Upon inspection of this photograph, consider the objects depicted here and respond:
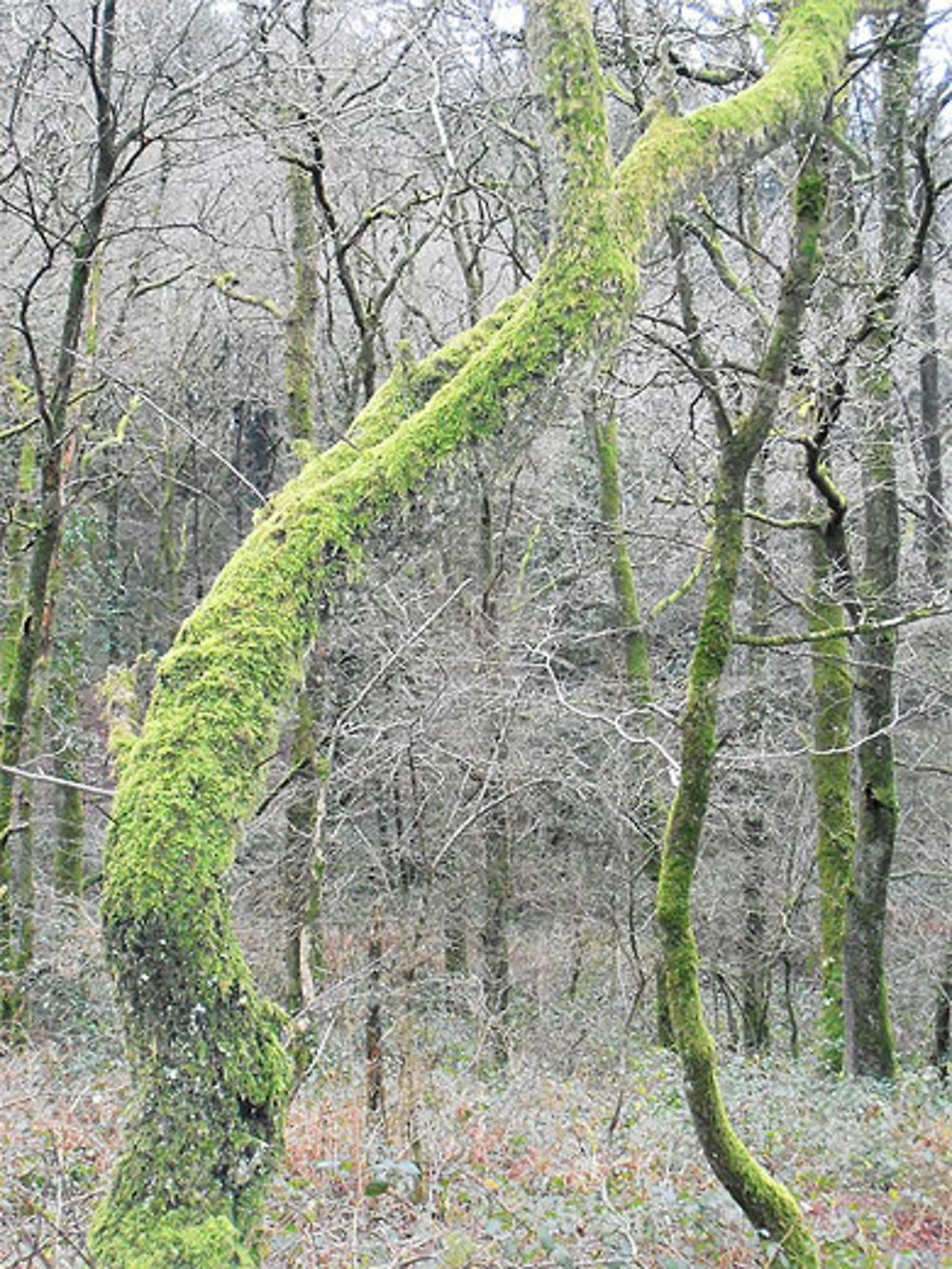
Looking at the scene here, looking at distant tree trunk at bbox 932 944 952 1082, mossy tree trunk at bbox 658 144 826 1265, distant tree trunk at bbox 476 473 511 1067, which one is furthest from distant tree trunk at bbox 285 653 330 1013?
distant tree trunk at bbox 932 944 952 1082

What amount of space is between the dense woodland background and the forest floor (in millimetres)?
42

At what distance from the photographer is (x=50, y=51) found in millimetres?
5301

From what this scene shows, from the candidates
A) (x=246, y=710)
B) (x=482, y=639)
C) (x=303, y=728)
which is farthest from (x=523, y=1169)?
(x=482, y=639)

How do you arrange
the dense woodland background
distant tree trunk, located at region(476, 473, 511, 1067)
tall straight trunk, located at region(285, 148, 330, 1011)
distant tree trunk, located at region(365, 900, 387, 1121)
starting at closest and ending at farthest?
the dense woodland background, distant tree trunk, located at region(365, 900, 387, 1121), tall straight trunk, located at region(285, 148, 330, 1011), distant tree trunk, located at region(476, 473, 511, 1067)

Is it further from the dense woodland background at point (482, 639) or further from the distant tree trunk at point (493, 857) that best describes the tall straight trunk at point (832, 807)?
the distant tree trunk at point (493, 857)

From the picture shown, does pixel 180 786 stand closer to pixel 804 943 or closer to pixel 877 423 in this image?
pixel 877 423

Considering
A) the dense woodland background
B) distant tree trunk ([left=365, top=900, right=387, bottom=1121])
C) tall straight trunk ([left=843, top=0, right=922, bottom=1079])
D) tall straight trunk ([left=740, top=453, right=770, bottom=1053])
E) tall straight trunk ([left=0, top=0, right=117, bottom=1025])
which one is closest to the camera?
the dense woodland background

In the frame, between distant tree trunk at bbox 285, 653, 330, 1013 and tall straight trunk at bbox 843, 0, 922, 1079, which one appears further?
tall straight trunk at bbox 843, 0, 922, 1079

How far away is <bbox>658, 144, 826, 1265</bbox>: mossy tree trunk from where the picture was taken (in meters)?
4.21

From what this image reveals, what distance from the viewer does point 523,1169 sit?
241 inches

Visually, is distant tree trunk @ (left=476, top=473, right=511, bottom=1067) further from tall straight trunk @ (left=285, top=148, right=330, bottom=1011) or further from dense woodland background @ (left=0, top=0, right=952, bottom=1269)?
tall straight trunk @ (left=285, top=148, right=330, bottom=1011)

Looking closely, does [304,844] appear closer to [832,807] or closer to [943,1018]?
[832,807]

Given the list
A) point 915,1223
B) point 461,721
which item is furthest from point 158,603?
point 915,1223

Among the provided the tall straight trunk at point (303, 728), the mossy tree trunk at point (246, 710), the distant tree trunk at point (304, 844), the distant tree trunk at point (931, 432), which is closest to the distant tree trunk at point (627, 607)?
the distant tree trunk at point (931, 432)
